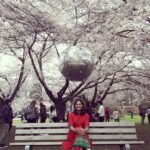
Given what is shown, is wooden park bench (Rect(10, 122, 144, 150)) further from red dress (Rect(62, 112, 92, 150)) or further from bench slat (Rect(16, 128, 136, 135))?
red dress (Rect(62, 112, 92, 150))

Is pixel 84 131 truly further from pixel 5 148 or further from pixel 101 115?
pixel 101 115

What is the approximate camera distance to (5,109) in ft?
40.5

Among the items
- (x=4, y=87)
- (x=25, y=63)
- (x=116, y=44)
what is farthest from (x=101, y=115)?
(x=4, y=87)

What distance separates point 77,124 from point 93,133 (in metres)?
0.79

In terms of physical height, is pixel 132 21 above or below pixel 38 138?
above

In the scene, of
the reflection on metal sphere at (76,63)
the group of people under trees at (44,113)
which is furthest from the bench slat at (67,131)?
the group of people under trees at (44,113)

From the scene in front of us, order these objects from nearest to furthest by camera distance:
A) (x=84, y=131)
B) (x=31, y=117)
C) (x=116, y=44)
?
1. (x=84, y=131)
2. (x=31, y=117)
3. (x=116, y=44)

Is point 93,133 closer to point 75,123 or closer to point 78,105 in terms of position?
point 75,123

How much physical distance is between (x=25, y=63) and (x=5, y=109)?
14443 millimetres

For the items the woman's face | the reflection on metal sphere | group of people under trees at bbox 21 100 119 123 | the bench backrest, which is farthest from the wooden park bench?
group of people under trees at bbox 21 100 119 123

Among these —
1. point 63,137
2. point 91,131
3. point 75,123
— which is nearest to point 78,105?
point 75,123

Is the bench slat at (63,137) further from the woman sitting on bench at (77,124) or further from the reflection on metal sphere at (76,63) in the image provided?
the reflection on metal sphere at (76,63)

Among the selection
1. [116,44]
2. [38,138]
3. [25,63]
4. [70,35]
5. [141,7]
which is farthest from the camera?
[25,63]

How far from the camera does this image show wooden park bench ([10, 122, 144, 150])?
8.19 m
